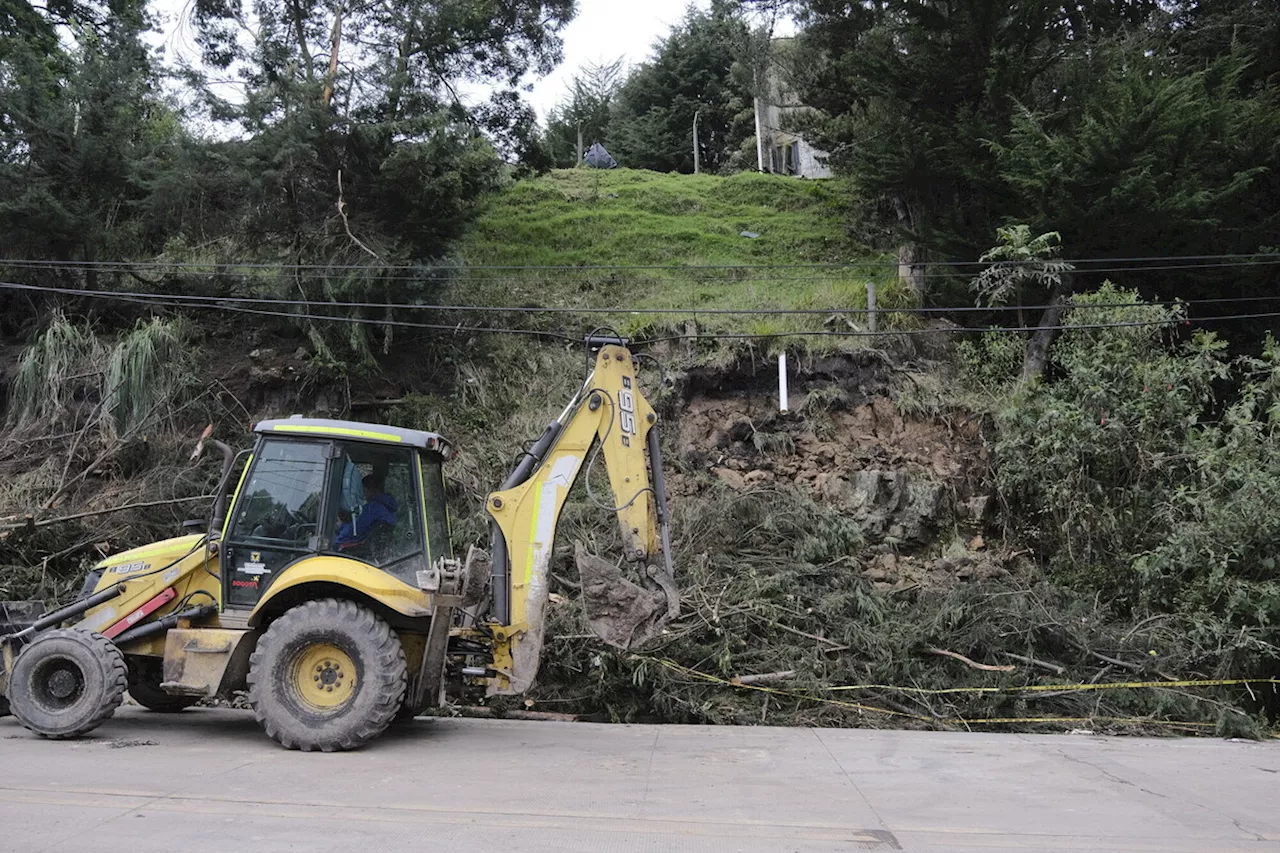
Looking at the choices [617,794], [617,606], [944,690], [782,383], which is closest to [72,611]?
[617,606]

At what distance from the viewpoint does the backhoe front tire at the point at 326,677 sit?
7.32 meters

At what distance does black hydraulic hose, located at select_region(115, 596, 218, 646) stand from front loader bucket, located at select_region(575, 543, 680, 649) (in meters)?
3.06

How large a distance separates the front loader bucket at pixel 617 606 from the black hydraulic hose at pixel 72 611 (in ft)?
12.7

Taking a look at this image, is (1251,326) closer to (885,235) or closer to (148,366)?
(885,235)

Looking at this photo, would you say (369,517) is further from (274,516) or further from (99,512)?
(99,512)

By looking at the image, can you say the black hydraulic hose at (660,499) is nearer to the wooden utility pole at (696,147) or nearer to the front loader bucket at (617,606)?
the front loader bucket at (617,606)

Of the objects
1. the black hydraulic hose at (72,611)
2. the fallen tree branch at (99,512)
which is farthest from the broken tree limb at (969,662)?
the fallen tree branch at (99,512)

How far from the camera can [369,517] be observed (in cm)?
797

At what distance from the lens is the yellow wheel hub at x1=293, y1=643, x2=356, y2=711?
24.6ft

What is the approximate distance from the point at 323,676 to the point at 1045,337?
11.4 m

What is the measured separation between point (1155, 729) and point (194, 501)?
37.7 feet

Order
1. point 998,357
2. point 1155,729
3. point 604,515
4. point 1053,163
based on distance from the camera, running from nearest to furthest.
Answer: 1. point 1155,729
2. point 604,515
3. point 1053,163
4. point 998,357

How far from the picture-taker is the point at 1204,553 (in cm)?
1093

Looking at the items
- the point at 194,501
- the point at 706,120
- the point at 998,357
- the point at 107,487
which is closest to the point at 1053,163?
the point at 998,357
